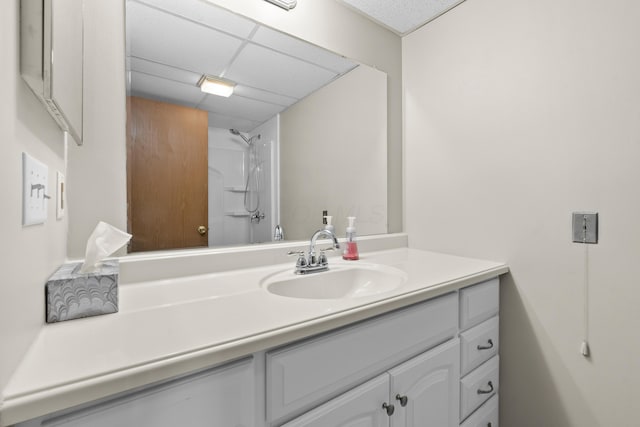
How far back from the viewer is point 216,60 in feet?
3.60

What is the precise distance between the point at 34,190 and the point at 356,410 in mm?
819

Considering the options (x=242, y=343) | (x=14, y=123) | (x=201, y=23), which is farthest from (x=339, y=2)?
(x=242, y=343)

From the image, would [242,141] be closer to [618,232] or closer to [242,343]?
[242,343]

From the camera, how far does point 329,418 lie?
0.67 metres

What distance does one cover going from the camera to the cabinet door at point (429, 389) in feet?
2.69

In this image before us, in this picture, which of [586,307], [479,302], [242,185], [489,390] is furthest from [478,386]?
[242,185]

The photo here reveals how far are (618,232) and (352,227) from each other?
3.09 ft

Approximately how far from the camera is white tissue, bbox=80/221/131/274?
0.69 metres

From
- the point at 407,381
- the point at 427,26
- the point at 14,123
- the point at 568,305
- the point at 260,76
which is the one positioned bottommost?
the point at 407,381

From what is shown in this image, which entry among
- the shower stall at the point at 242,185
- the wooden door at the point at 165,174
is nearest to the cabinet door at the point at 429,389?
the shower stall at the point at 242,185

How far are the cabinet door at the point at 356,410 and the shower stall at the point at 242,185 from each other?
68 centimetres

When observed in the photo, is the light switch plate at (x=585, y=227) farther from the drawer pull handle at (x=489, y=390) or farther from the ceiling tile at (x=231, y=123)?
the ceiling tile at (x=231, y=123)

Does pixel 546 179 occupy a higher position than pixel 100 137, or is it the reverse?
pixel 100 137

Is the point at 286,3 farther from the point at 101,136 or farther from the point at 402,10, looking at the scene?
the point at 101,136
